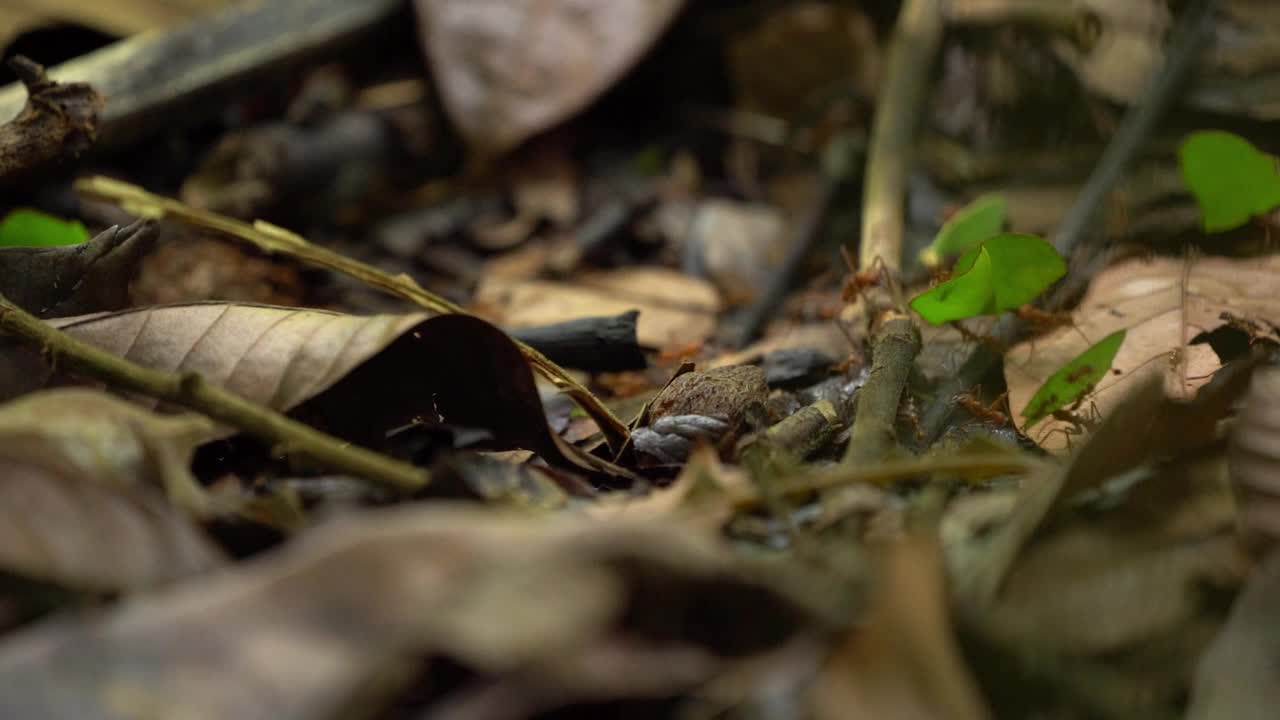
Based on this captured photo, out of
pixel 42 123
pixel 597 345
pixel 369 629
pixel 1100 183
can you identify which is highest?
pixel 42 123

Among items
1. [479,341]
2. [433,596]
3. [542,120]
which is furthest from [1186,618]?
[542,120]

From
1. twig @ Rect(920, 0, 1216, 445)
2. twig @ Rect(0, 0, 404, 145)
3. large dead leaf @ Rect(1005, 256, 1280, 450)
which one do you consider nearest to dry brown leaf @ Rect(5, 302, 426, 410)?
twig @ Rect(920, 0, 1216, 445)

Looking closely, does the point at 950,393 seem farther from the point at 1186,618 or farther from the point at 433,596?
the point at 433,596

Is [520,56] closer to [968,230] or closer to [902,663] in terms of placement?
[968,230]

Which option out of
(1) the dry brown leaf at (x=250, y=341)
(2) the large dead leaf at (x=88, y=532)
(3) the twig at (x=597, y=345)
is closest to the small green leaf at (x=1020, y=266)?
(3) the twig at (x=597, y=345)

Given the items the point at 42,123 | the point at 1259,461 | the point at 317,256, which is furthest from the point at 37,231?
the point at 1259,461

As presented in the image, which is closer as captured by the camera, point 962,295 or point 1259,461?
point 1259,461

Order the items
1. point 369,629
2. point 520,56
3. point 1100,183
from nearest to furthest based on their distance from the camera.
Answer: point 369,629 → point 1100,183 → point 520,56
